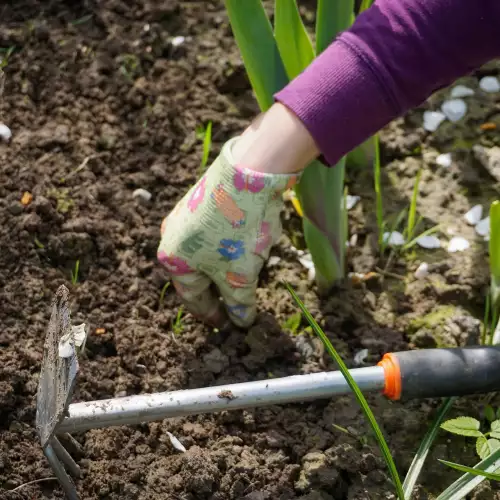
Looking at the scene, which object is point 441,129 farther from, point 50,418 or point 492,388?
point 50,418

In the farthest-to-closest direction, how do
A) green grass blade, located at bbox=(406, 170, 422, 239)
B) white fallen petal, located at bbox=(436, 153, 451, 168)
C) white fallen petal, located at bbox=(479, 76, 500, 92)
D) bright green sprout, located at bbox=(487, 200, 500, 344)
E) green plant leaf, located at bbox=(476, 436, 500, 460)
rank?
white fallen petal, located at bbox=(479, 76, 500, 92)
white fallen petal, located at bbox=(436, 153, 451, 168)
green grass blade, located at bbox=(406, 170, 422, 239)
bright green sprout, located at bbox=(487, 200, 500, 344)
green plant leaf, located at bbox=(476, 436, 500, 460)

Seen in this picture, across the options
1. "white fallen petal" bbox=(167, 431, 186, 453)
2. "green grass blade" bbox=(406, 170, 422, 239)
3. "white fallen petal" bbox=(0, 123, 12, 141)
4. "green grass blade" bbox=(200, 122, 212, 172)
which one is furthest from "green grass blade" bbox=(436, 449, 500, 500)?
"white fallen petal" bbox=(0, 123, 12, 141)

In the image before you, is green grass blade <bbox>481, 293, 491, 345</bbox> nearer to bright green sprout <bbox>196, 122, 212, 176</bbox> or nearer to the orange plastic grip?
the orange plastic grip

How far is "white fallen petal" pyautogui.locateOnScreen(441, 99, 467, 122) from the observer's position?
5.94ft

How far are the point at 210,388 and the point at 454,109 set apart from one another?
1001mm

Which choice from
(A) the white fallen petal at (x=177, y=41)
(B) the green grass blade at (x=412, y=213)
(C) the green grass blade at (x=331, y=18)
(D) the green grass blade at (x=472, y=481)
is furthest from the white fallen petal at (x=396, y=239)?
(A) the white fallen petal at (x=177, y=41)

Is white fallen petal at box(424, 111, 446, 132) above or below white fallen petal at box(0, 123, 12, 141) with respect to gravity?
below

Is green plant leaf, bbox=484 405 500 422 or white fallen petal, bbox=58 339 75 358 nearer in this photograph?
white fallen petal, bbox=58 339 75 358

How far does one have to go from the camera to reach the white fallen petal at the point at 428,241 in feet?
5.33

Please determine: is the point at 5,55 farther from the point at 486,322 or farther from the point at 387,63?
the point at 486,322

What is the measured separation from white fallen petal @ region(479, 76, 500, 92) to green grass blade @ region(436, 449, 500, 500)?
1.00 meters

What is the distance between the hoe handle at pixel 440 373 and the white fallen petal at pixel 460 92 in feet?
2.59

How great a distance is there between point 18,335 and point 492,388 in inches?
33.4

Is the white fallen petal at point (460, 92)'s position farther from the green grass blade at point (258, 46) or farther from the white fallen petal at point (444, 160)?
the green grass blade at point (258, 46)
